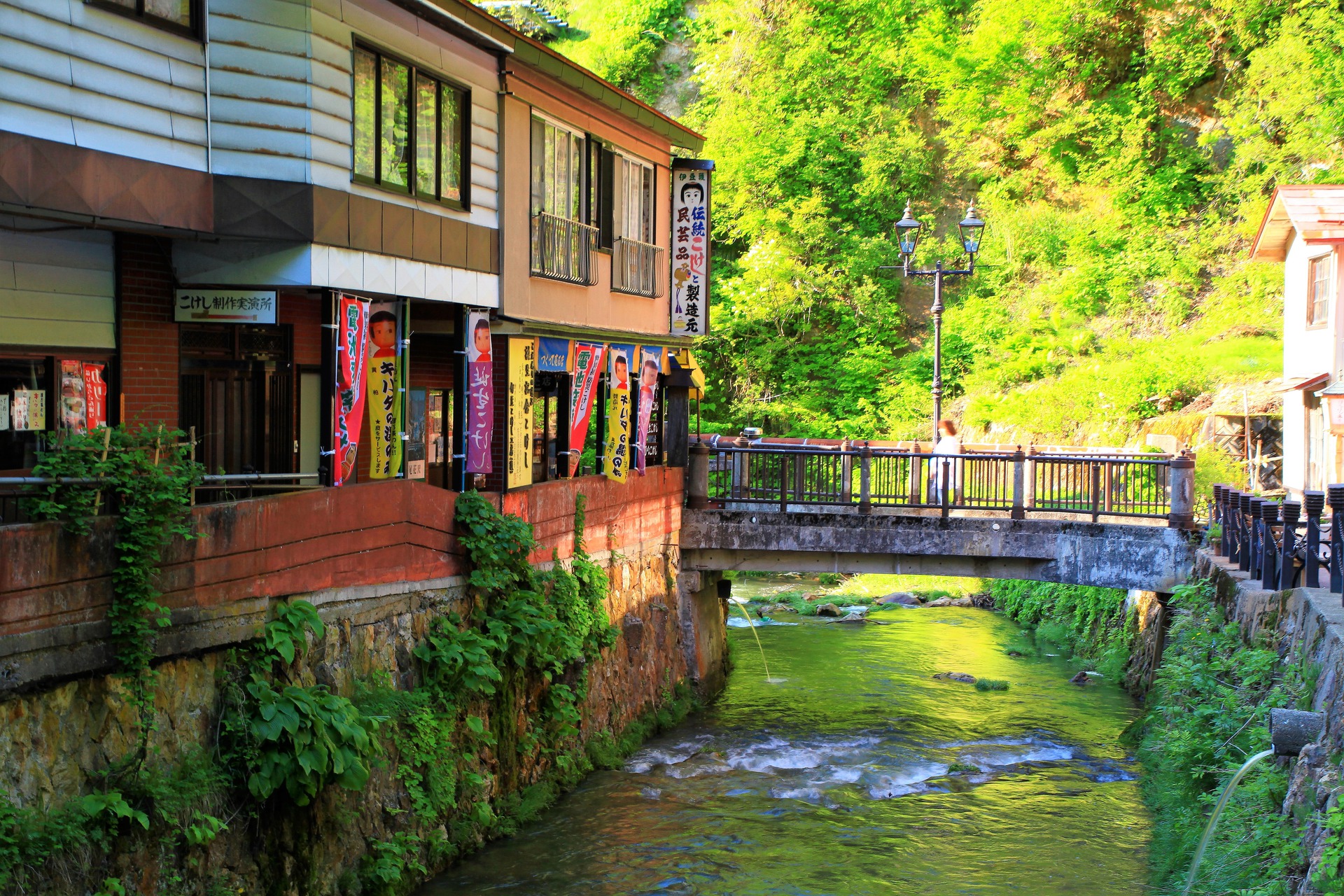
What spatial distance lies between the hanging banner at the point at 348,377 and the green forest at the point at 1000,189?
2436 cm

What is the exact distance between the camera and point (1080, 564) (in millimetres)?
19453

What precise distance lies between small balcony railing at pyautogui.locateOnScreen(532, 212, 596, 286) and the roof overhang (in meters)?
15.5

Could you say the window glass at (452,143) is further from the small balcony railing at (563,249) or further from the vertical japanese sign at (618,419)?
the vertical japanese sign at (618,419)

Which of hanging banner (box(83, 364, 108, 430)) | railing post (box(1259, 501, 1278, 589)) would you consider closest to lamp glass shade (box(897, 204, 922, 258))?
railing post (box(1259, 501, 1278, 589))

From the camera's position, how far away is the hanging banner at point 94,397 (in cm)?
1191

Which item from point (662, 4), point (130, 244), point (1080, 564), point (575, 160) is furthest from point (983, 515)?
point (662, 4)

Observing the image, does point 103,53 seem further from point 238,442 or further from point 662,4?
point 662,4

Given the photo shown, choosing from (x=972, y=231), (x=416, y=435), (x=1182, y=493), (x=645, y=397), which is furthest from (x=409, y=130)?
(x=972, y=231)

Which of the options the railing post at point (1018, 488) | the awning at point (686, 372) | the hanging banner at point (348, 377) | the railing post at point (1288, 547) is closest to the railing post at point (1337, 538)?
the railing post at point (1288, 547)

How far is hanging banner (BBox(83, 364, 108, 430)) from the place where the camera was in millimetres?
11906

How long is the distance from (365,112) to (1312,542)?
12.0 meters

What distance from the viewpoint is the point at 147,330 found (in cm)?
1270

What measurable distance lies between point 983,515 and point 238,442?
496 inches

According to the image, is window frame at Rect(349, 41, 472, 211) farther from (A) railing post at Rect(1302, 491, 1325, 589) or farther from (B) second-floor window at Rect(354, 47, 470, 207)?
(A) railing post at Rect(1302, 491, 1325, 589)
